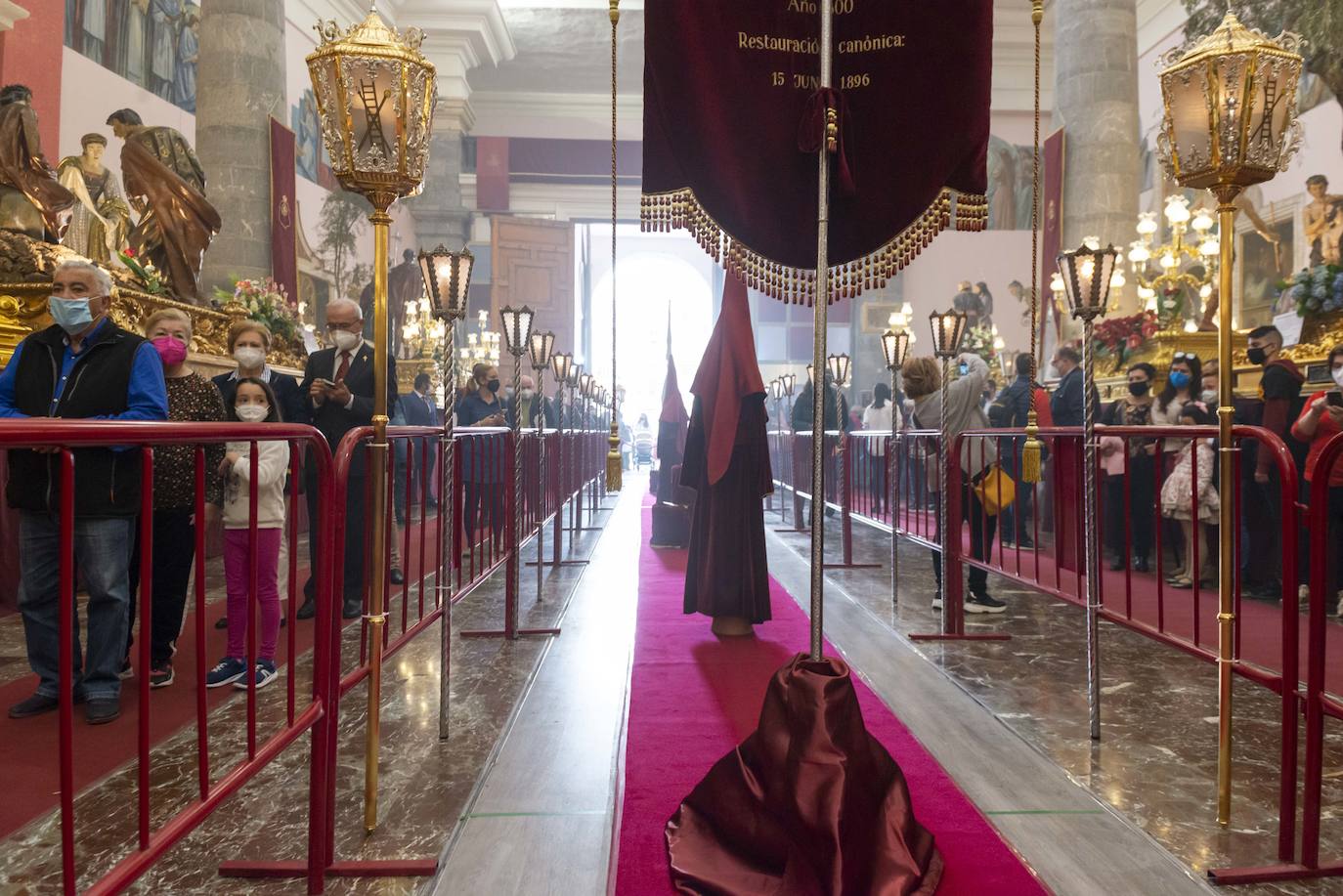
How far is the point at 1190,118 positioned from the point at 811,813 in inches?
87.0

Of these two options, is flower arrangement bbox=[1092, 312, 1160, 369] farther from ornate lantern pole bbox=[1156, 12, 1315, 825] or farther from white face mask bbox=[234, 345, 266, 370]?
white face mask bbox=[234, 345, 266, 370]

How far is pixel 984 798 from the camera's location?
8.93ft

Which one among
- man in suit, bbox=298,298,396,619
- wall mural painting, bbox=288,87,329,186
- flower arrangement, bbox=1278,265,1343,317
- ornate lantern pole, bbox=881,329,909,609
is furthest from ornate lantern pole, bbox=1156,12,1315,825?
wall mural painting, bbox=288,87,329,186

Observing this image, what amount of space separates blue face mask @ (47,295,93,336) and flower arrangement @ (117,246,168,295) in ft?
16.2

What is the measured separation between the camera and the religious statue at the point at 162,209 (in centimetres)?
832

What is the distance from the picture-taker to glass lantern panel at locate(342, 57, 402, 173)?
2.43 metres

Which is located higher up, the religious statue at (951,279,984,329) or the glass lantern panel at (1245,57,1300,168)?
the religious statue at (951,279,984,329)

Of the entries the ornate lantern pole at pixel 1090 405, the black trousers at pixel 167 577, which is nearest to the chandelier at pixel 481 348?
the black trousers at pixel 167 577

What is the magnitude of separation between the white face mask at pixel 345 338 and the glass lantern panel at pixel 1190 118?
362 cm

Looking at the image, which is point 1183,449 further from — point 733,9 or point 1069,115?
point 1069,115

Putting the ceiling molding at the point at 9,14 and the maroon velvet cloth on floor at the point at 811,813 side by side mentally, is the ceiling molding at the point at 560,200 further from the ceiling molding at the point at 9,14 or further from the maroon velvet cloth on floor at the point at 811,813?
the maroon velvet cloth on floor at the point at 811,813

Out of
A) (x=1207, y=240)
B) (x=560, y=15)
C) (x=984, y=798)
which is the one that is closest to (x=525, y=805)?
(x=984, y=798)

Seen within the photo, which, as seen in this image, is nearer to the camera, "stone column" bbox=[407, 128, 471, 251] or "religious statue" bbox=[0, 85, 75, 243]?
"religious statue" bbox=[0, 85, 75, 243]

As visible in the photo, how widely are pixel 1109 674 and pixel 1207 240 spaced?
28.4 feet
